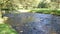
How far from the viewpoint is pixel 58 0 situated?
62.7m

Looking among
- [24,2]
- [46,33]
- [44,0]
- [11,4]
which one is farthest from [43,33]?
[44,0]

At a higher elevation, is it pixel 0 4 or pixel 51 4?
pixel 0 4

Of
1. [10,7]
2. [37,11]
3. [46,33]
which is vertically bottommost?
[37,11]

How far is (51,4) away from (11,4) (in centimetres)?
4216

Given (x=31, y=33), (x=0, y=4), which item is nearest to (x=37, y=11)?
(x=0, y=4)

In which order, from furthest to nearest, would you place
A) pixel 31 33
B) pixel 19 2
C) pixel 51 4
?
pixel 51 4, pixel 19 2, pixel 31 33

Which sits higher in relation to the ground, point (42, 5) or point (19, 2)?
point (19, 2)

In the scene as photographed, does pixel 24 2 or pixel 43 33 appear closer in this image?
pixel 43 33

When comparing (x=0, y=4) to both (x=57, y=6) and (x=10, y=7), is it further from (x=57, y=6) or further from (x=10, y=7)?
(x=57, y=6)

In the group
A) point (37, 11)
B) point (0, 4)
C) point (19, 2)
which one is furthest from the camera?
point (37, 11)

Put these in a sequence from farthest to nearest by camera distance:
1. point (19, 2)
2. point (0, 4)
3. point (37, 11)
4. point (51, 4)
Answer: point (51, 4) < point (37, 11) < point (19, 2) < point (0, 4)

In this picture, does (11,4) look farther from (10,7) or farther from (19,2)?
(19,2)

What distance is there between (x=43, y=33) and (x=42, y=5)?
4620cm

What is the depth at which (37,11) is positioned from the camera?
59.4m
